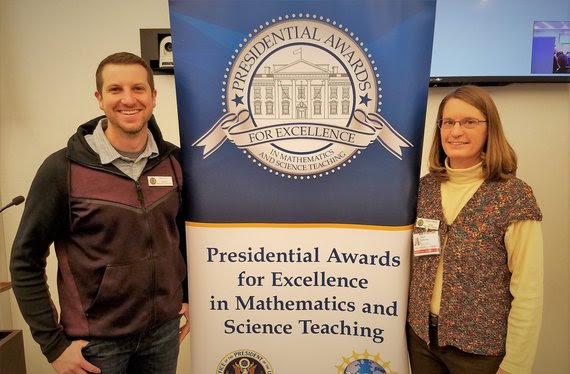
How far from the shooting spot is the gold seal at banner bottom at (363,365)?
4.75 ft

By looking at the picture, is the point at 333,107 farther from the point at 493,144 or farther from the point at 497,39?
the point at 497,39

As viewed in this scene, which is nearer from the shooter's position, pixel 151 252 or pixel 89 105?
pixel 151 252

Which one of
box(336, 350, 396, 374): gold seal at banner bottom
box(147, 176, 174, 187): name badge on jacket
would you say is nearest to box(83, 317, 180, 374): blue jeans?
box(147, 176, 174, 187): name badge on jacket

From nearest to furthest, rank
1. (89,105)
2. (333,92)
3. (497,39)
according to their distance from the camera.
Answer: (333,92), (497,39), (89,105)

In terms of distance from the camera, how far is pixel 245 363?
1.50 metres

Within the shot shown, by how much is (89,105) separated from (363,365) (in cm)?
216

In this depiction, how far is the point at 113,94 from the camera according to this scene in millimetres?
1311

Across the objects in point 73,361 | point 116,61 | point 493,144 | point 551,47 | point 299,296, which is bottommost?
point 73,361

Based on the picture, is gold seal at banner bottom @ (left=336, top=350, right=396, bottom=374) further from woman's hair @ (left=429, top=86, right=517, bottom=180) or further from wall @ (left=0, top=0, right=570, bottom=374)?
wall @ (left=0, top=0, right=570, bottom=374)

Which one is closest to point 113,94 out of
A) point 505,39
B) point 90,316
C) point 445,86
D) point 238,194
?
point 238,194

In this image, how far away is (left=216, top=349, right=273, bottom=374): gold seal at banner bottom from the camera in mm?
1493

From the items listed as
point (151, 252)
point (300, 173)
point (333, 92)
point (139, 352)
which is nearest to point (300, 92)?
point (333, 92)

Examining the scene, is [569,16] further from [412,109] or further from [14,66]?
[14,66]

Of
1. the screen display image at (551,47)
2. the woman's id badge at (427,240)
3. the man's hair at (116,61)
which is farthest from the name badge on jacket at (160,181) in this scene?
the screen display image at (551,47)
